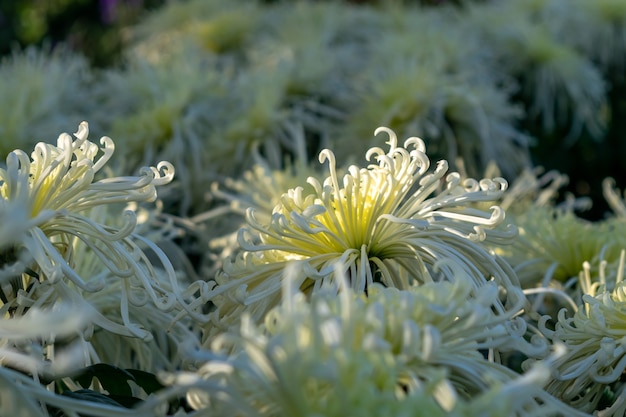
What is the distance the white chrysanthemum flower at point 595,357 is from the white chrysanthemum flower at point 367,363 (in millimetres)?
53

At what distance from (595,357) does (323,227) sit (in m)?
0.14

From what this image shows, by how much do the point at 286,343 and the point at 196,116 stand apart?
56cm

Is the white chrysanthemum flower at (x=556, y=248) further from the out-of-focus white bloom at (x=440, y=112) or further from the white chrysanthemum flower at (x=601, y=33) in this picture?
the white chrysanthemum flower at (x=601, y=33)

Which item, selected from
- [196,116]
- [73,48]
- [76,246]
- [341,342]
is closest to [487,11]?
[196,116]

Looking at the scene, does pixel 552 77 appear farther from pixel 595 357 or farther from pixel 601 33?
pixel 595 357

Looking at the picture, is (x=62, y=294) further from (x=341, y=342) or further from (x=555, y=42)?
(x=555, y=42)

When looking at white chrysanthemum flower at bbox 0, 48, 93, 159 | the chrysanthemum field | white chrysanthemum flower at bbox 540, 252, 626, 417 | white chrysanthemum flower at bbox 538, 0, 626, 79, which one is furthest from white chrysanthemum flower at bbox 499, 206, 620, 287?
white chrysanthemum flower at bbox 538, 0, 626, 79

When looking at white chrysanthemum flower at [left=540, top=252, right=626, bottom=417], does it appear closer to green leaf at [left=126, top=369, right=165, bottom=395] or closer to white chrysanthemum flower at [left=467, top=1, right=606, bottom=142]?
green leaf at [left=126, top=369, right=165, bottom=395]

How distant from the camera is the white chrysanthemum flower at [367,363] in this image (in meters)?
0.25

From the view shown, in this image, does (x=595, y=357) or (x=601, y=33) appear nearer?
(x=595, y=357)

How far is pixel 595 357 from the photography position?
36cm

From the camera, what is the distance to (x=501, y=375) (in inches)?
12.2

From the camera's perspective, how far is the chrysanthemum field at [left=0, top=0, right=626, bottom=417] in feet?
0.90

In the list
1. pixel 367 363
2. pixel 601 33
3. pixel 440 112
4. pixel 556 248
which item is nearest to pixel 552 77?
pixel 601 33
